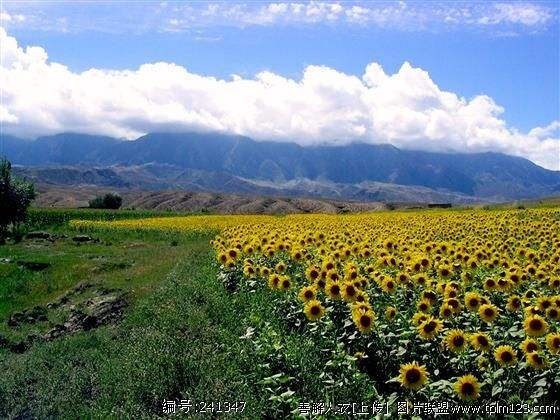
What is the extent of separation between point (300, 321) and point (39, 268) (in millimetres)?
20078

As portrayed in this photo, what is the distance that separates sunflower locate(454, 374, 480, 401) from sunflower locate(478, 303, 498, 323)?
1.88 m

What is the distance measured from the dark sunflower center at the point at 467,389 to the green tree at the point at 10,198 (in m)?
49.9

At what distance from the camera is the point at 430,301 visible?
10.1 metres

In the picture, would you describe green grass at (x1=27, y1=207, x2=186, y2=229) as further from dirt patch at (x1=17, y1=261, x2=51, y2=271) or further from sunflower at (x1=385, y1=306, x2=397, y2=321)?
sunflower at (x1=385, y1=306, x2=397, y2=321)

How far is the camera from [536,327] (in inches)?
327

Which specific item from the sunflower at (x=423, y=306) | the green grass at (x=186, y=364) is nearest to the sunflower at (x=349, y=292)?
the green grass at (x=186, y=364)

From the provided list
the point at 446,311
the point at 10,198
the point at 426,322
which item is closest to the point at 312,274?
the point at 446,311

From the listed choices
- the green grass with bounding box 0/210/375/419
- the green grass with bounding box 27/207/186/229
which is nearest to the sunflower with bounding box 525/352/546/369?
the green grass with bounding box 0/210/375/419

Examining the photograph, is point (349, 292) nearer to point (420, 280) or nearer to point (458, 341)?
point (420, 280)

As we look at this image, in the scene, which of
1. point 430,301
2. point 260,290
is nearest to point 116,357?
point 260,290

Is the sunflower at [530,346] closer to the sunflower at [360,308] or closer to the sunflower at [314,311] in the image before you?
the sunflower at [360,308]

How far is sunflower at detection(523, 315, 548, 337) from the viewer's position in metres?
8.27

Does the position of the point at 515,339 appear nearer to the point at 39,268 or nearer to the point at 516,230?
the point at 516,230

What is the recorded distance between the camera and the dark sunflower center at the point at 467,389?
739 cm
